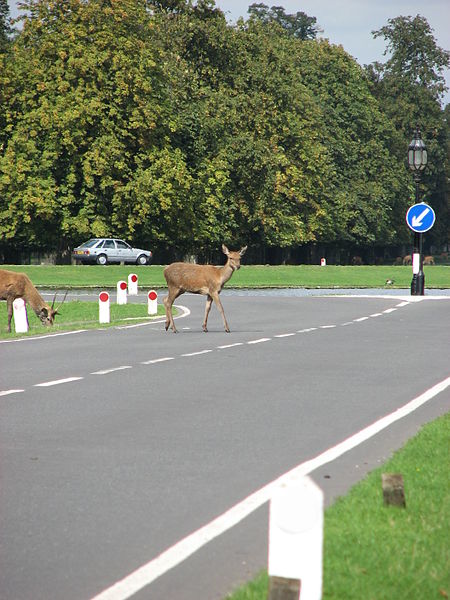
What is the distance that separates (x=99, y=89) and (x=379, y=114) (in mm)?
30195

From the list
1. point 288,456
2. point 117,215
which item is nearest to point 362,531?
point 288,456

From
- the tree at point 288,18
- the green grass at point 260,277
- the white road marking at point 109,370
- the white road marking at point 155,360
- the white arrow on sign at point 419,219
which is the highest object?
the tree at point 288,18

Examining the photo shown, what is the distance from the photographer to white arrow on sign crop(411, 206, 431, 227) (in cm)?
3803

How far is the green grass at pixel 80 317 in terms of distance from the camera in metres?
25.5

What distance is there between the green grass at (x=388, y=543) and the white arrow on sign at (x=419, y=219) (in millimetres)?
30148

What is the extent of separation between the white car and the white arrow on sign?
2512cm

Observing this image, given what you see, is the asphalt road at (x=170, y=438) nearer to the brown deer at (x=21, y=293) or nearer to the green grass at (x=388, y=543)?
the green grass at (x=388, y=543)

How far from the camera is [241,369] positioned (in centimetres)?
1576

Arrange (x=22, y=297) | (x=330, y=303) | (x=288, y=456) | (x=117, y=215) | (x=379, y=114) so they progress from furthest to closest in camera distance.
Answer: (x=379, y=114) → (x=117, y=215) → (x=330, y=303) → (x=22, y=297) → (x=288, y=456)

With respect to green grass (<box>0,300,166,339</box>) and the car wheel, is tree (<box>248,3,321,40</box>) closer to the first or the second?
the car wheel

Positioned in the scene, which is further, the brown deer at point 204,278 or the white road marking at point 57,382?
the brown deer at point 204,278

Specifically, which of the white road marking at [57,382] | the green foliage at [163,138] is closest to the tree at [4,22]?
the green foliage at [163,138]

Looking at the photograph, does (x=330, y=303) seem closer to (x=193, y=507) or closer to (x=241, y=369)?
(x=241, y=369)

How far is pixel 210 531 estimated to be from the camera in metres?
6.57
